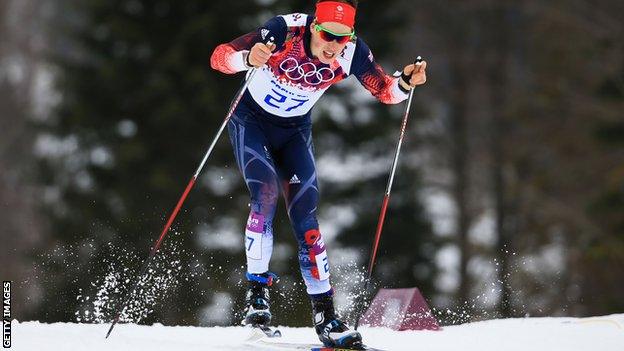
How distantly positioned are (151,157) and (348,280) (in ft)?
14.7

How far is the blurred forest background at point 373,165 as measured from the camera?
1750 cm

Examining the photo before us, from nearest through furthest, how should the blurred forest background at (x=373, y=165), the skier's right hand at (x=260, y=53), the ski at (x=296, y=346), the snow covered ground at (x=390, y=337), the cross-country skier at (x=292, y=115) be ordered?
the snow covered ground at (x=390, y=337) → the ski at (x=296, y=346) → the skier's right hand at (x=260, y=53) → the cross-country skier at (x=292, y=115) → the blurred forest background at (x=373, y=165)

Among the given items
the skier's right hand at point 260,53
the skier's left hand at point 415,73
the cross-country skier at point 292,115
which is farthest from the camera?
the skier's left hand at point 415,73

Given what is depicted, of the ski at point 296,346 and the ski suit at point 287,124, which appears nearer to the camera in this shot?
the ski at point 296,346

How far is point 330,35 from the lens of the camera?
608 centimetres

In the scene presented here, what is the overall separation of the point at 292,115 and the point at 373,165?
44.2ft

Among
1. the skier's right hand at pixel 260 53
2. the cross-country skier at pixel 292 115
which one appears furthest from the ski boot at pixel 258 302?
the skier's right hand at pixel 260 53

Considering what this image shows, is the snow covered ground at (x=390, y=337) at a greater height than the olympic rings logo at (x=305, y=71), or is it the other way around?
the olympic rings logo at (x=305, y=71)

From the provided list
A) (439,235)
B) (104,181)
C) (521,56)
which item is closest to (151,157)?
(104,181)

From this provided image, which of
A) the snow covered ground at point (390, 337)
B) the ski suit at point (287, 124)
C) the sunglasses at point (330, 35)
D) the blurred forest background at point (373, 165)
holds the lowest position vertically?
the blurred forest background at point (373, 165)

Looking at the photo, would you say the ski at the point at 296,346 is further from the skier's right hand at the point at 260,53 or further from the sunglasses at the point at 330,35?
the sunglasses at the point at 330,35

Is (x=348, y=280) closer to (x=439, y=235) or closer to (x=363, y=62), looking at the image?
(x=439, y=235)

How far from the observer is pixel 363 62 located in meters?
6.50

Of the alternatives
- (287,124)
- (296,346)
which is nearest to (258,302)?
(296,346)
